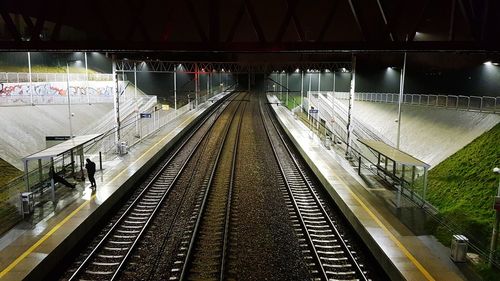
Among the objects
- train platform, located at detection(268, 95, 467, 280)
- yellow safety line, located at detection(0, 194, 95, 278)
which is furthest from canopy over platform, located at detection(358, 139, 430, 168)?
yellow safety line, located at detection(0, 194, 95, 278)

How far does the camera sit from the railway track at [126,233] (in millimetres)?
9258

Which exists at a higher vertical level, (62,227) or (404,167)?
(404,167)

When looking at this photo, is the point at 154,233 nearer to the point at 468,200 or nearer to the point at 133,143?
the point at 468,200

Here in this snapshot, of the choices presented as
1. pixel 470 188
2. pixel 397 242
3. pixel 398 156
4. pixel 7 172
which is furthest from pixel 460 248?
pixel 7 172

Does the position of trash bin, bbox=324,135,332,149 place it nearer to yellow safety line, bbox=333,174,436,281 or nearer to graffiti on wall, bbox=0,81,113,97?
yellow safety line, bbox=333,174,436,281

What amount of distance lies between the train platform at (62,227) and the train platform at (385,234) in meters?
7.79

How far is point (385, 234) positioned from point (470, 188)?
26.1 ft

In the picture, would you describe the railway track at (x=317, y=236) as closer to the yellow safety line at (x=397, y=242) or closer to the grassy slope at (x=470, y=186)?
the yellow safety line at (x=397, y=242)

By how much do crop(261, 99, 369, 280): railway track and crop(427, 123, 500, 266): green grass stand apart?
9.33 ft

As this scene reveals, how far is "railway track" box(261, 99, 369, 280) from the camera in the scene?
30.8ft

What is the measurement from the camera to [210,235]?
448 inches

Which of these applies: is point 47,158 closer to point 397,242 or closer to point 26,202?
point 26,202

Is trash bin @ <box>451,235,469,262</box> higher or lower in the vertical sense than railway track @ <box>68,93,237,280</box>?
higher

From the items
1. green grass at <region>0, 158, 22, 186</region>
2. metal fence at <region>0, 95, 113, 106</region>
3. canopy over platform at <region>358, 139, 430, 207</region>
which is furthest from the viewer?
metal fence at <region>0, 95, 113, 106</region>
